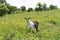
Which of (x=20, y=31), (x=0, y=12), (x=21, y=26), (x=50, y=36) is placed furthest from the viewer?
(x=0, y=12)

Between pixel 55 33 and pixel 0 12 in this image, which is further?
pixel 0 12

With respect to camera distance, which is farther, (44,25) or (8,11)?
(8,11)

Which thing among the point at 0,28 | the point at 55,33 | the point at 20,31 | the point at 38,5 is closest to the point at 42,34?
the point at 55,33

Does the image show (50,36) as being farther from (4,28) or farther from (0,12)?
(0,12)

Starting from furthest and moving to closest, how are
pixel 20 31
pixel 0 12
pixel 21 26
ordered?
pixel 0 12 < pixel 21 26 < pixel 20 31

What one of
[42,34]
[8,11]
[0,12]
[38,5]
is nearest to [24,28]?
[42,34]

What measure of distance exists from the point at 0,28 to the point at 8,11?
96.7 ft

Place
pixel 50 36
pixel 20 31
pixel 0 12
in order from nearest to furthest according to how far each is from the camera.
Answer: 1. pixel 50 36
2. pixel 20 31
3. pixel 0 12

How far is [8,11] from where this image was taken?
Result: 5016 cm

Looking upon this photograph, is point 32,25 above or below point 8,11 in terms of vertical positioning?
above

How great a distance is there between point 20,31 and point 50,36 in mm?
3412

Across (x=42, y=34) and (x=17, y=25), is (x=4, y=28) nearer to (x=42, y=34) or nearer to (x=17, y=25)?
(x=17, y=25)

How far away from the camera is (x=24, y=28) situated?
2134cm

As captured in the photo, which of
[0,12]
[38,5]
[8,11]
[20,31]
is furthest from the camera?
[38,5]
